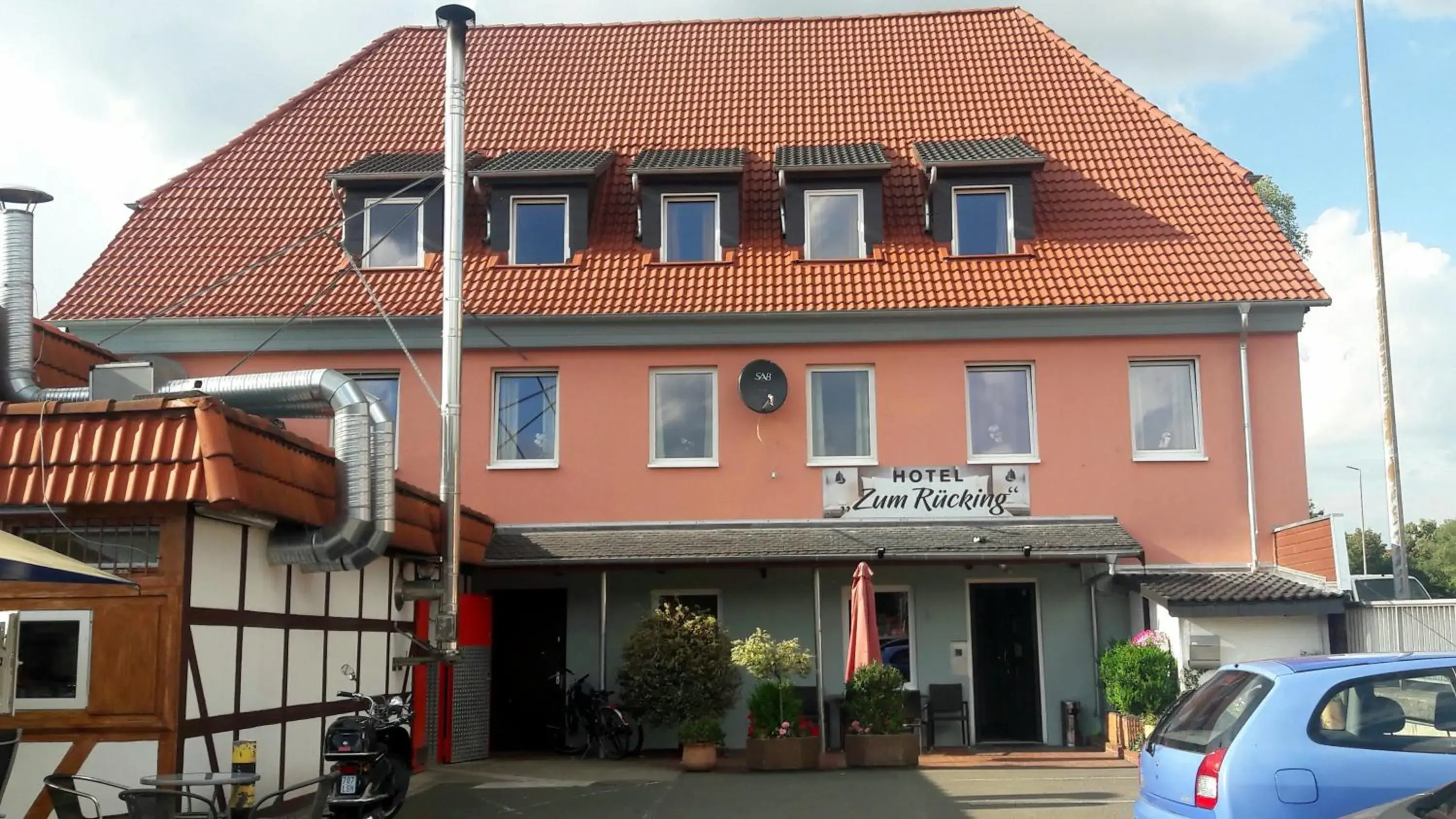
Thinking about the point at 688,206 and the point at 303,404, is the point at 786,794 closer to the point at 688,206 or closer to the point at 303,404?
the point at 303,404

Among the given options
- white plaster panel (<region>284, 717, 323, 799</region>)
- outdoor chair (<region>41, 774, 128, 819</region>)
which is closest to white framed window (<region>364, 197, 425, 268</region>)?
white plaster panel (<region>284, 717, 323, 799</region>)

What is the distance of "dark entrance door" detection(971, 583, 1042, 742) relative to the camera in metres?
19.2

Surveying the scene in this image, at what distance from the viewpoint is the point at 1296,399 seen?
1928 centimetres

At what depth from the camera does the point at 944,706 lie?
61.1ft

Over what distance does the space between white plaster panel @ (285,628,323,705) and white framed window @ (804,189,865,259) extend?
1044 centimetres

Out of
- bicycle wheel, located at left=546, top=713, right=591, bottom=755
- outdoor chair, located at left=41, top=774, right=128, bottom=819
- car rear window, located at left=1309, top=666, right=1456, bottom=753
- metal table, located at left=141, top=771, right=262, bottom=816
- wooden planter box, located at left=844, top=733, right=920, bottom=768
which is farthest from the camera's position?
bicycle wheel, located at left=546, top=713, right=591, bottom=755

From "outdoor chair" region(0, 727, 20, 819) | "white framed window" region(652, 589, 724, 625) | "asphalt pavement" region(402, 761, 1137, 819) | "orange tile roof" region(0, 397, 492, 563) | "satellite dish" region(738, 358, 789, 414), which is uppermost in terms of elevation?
"satellite dish" region(738, 358, 789, 414)

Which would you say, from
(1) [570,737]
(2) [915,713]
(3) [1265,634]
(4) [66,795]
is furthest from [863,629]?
(4) [66,795]

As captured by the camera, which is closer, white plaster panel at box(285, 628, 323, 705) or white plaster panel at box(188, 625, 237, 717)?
white plaster panel at box(188, 625, 237, 717)

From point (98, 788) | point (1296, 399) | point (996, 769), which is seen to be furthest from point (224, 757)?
point (1296, 399)

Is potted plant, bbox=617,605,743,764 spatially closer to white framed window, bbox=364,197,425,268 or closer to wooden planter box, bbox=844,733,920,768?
wooden planter box, bbox=844,733,920,768

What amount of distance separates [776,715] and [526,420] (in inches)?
242

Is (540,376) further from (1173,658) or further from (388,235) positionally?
(1173,658)

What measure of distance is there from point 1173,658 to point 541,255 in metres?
10.8
